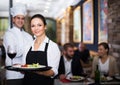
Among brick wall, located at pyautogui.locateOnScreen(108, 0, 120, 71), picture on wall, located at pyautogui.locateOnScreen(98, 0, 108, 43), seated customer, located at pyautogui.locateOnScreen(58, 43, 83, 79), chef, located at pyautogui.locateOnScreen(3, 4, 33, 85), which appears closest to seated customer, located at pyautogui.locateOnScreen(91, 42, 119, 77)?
seated customer, located at pyautogui.locateOnScreen(58, 43, 83, 79)

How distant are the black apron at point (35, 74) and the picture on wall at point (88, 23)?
4797mm

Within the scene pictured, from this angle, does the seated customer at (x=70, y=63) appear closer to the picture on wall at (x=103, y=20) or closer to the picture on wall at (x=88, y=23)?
the picture on wall at (x=103, y=20)

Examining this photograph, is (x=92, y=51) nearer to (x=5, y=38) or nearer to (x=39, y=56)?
(x=5, y=38)

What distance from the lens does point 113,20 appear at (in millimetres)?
4449

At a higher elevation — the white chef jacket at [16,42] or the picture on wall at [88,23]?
the picture on wall at [88,23]

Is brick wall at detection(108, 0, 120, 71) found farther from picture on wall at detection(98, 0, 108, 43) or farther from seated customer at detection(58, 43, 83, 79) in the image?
seated customer at detection(58, 43, 83, 79)

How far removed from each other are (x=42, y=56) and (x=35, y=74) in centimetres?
13

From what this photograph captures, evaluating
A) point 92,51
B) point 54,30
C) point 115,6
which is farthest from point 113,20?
point 54,30

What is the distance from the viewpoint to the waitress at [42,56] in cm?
166

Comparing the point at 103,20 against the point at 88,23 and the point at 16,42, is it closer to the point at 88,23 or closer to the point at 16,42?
the point at 88,23

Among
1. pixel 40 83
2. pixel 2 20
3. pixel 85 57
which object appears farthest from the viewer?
pixel 2 20

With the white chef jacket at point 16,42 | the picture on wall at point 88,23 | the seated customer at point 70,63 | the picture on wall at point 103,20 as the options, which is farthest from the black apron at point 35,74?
the picture on wall at point 88,23

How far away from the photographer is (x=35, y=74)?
1677 mm

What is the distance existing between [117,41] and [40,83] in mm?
2801
